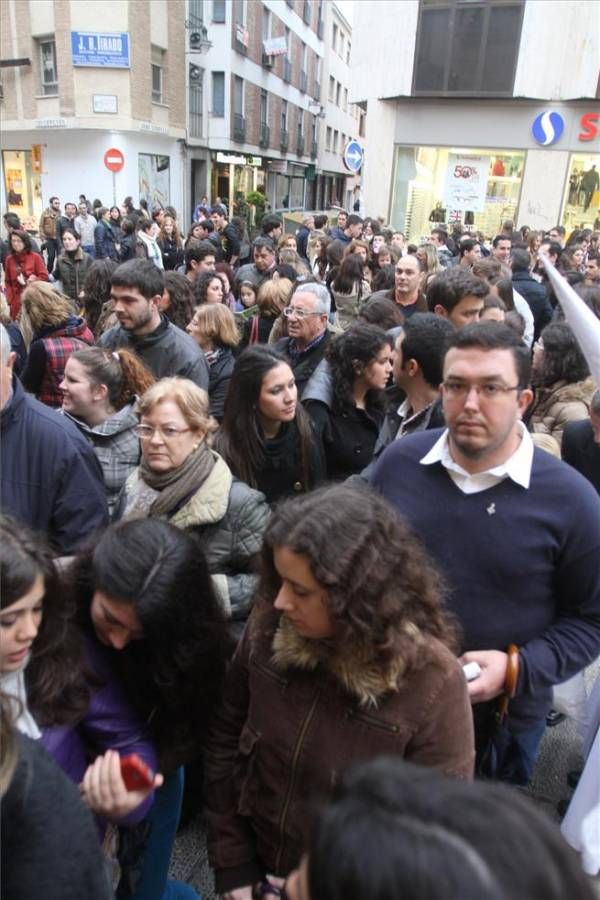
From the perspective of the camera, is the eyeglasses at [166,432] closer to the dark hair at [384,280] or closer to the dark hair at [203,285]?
the dark hair at [203,285]

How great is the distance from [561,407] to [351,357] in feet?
3.53

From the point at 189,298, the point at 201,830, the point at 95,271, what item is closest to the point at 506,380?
the point at 201,830

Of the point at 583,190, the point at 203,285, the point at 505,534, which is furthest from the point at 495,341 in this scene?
the point at 583,190

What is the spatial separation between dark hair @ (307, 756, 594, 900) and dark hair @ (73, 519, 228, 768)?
34.6 inches

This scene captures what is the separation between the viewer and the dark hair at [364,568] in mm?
1305

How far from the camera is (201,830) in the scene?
2.44 meters

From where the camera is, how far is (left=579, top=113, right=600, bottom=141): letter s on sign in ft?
49.5

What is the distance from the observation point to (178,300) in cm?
491

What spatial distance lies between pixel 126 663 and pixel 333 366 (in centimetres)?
206

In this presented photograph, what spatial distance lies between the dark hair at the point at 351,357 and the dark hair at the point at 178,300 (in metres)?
2.02

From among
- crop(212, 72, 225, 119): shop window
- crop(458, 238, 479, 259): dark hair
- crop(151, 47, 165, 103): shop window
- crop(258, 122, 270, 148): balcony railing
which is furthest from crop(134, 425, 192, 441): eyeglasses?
crop(258, 122, 270, 148): balcony railing

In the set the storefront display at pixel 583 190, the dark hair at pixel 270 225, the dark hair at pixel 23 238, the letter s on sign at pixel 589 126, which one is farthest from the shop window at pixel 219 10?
the dark hair at pixel 23 238

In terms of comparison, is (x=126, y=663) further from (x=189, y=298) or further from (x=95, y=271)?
(x=95, y=271)

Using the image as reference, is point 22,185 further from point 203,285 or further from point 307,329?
point 307,329
